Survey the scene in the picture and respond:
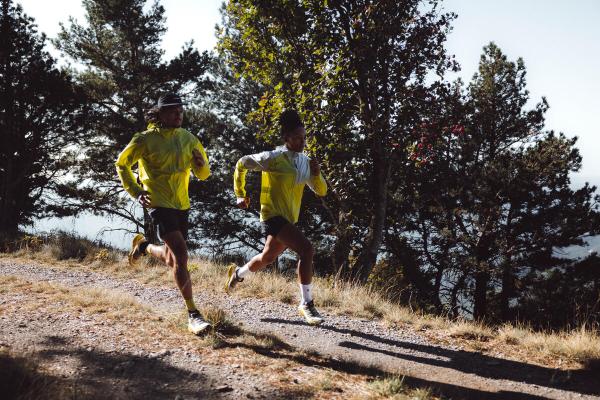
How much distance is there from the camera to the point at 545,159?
643 inches

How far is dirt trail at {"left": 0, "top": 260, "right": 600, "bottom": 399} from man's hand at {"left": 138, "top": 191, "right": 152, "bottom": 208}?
1282mm

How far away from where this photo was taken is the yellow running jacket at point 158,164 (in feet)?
13.7

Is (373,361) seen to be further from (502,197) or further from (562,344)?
(502,197)

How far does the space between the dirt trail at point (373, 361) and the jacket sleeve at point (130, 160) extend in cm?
144

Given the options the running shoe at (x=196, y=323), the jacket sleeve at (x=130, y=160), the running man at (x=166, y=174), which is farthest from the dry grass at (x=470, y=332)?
the jacket sleeve at (x=130, y=160)

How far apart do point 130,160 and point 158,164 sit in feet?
0.89

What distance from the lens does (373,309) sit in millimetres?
5621

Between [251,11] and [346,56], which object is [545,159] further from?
[251,11]

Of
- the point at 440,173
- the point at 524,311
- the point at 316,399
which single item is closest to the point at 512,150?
the point at 440,173

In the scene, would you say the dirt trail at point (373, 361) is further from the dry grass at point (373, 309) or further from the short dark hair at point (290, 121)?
the short dark hair at point (290, 121)

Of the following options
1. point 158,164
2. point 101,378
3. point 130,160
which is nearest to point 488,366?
point 101,378

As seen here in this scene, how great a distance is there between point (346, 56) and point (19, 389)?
25.3 feet

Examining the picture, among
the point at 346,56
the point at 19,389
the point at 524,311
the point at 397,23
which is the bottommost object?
the point at 524,311

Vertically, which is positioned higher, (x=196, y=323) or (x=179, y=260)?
(x=179, y=260)
